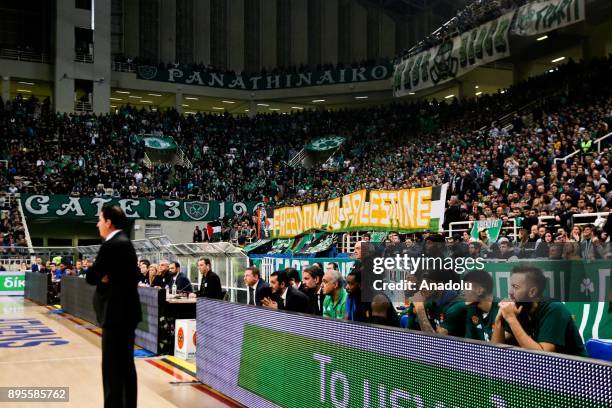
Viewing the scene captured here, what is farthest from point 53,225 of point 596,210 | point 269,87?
point 596,210

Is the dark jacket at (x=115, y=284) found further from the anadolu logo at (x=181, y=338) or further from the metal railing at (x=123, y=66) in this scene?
the metal railing at (x=123, y=66)

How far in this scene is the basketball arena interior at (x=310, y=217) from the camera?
4875 millimetres

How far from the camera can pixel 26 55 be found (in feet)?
146

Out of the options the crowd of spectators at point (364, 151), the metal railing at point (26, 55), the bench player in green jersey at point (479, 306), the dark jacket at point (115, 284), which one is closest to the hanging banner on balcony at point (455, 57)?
the crowd of spectators at point (364, 151)

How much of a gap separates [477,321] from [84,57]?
139 ft

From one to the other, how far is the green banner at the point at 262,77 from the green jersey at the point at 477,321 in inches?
1635

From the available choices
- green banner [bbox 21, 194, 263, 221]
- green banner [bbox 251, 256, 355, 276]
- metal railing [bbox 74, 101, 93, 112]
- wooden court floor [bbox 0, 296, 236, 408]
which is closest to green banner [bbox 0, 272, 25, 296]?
green banner [bbox 21, 194, 263, 221]

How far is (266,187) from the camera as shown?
128 ft

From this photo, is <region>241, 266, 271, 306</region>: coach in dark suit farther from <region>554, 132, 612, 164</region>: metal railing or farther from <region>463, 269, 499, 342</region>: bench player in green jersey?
<region>554, 132, 612, 164</region>: metal railing

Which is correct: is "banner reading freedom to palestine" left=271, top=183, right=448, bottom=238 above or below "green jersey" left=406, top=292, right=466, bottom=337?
above

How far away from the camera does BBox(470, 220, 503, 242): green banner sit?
46.9 ft

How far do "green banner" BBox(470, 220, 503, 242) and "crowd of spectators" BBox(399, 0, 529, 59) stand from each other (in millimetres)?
15421

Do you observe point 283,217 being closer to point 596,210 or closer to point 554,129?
point 596,210

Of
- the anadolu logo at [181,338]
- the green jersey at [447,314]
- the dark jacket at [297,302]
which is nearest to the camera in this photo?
the green jersey at [447,314]
